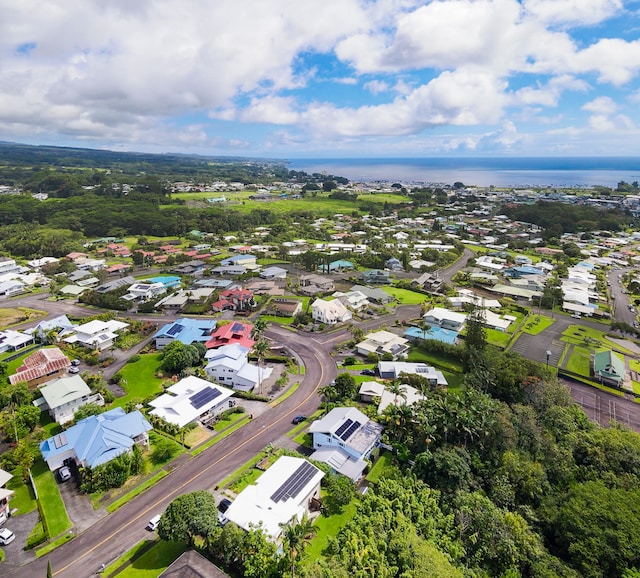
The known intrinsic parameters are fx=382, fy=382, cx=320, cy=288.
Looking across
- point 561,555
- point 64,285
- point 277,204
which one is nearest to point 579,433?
point 561,555

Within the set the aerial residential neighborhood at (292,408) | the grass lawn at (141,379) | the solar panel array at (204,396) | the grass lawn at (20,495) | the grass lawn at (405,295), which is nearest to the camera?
the aerial residential neighborhood at (292,408)

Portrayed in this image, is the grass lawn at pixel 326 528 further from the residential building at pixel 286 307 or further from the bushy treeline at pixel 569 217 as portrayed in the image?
the bushy treeline at pixel 569 217

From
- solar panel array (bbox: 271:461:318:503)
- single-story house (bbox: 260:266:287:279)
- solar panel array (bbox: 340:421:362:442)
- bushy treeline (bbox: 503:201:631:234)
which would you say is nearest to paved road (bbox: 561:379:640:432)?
solar panel array (bbox: 340:421:362:442)

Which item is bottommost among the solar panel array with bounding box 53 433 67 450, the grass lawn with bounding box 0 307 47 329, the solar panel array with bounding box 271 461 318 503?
the grass lawn with bounding box 0 307 47 329

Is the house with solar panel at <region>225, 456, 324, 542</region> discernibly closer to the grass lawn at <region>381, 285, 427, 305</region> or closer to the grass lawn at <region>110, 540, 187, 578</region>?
the grass lawn at <region>110, 540, 187, 578</region>

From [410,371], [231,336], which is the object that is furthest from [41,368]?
[410,371]

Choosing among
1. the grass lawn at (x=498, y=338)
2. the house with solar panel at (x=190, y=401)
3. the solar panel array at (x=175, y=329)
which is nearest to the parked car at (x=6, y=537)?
the house with solar panel at (x=190, y=401)
